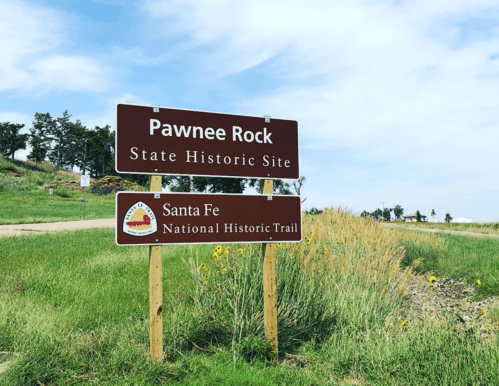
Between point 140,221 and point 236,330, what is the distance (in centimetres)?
157

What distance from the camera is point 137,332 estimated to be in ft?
16.4

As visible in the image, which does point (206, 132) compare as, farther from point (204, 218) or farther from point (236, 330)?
point (236, 330)

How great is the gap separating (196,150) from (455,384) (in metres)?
3.24

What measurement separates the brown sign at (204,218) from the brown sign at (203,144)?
0.29 meters

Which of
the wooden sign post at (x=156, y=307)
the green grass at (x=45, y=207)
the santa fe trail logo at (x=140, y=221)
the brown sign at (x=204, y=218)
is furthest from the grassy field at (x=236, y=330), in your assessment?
the green grass at (x=45, y=207)

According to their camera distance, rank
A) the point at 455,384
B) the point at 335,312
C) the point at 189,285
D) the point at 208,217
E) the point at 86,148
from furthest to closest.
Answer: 1. the point at 86,148
2. the point at 189,285
3. the point at 335,312
4. the point at 208,217
5. the point at 455,384

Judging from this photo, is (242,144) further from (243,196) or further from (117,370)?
(117,370)

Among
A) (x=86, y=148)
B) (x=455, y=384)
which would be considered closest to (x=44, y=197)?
(x=86, y=148)

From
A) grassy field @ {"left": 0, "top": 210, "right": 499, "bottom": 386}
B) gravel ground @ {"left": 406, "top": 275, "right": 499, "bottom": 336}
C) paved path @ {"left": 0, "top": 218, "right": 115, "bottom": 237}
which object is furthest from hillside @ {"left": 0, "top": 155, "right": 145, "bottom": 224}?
gravel ground @ {"left": 406, "top": 275, "right": 499, "bottom": 336}

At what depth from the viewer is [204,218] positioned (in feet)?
15.7

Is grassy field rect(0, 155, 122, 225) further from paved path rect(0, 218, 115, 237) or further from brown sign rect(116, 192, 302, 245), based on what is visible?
brown sign rect(116, 192, 302, 245)

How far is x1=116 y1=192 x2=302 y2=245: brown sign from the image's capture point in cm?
445

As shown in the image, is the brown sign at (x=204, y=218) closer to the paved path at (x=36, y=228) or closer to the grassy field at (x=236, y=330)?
the grassy field at (x=236, y=330)

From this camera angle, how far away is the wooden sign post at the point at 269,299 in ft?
15.9
